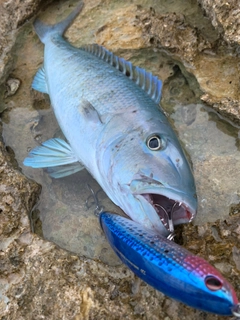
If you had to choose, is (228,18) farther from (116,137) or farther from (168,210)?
(168,210)

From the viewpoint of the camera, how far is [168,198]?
8.23 ft

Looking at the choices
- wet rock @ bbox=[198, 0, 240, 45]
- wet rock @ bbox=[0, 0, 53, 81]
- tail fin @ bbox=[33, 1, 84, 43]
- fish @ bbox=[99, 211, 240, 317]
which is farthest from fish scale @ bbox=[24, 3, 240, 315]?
wet rock @ bbox=[198, 0, 240, 45]

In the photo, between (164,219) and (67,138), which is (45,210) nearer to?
(67,138)

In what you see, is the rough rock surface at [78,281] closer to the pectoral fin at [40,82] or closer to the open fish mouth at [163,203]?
the open fish mouth at [163,203]

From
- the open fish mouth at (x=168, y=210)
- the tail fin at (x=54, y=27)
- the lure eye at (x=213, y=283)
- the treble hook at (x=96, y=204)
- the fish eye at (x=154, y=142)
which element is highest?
the tail fin at (x=54, y=27)

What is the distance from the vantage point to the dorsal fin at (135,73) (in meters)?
3.09

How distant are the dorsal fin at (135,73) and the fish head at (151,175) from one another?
0.42 m

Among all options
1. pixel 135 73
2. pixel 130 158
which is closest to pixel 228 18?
pixel 135 73

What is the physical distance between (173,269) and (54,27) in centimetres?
309

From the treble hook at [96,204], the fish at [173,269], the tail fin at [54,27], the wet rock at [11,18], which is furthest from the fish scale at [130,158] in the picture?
the wet rock at [11,18]

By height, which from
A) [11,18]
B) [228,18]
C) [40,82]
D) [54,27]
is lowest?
[40,82]

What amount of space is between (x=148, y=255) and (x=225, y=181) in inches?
53.9

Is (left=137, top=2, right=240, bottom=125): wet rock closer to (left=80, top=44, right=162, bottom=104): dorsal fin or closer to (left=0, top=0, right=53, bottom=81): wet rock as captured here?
(left=80, top=44, right=162, bottom=104): dorsal fin

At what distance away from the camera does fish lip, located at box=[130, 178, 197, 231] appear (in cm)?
231
